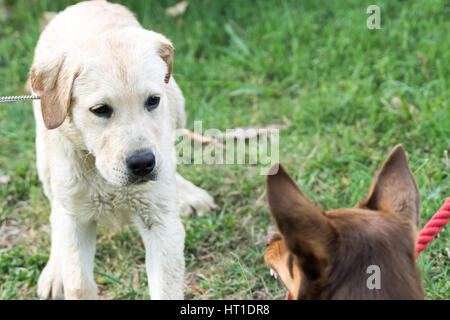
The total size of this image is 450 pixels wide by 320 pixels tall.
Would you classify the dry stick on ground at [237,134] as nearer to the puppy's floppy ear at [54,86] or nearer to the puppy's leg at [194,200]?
the puppy's leg at [194,200]

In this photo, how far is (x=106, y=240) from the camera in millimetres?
4598

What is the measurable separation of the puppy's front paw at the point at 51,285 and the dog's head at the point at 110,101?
1109mm

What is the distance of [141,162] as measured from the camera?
10.8ft

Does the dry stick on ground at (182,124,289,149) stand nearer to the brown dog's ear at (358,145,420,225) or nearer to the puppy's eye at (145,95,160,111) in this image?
the puppy's eye at (145,95,160,111)

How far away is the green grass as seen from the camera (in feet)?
14.2

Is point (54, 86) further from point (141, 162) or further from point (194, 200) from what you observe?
point (194, 200)

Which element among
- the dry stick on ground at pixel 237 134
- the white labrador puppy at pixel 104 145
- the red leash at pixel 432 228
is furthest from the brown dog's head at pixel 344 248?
the dry stick on ground at pixel 237 134

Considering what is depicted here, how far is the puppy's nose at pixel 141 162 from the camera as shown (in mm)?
3289

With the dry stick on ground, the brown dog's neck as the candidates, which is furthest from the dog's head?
the dry stick on ground

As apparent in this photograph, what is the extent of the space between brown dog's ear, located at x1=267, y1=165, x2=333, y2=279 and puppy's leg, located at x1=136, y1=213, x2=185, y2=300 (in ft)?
4.76

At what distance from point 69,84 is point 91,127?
0.86 ft

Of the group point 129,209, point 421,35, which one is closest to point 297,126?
point 421,35
